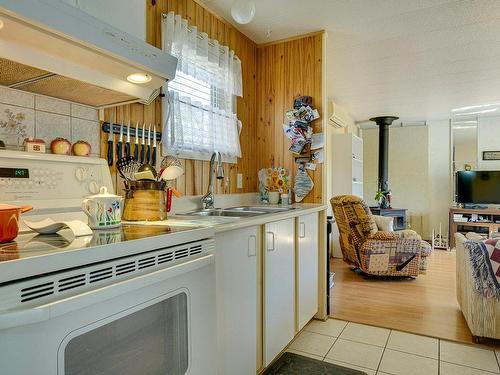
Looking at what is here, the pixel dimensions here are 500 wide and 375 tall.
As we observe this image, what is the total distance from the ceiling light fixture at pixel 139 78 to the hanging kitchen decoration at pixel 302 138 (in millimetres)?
1534

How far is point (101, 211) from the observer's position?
115 cm

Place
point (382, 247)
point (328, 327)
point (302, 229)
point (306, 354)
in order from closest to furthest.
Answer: point (306, 354) < point (302, 229) < point (328, 327) < point (382, 247)

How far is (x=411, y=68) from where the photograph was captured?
363 centimetres

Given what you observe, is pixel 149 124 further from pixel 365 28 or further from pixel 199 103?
pixel 365 28

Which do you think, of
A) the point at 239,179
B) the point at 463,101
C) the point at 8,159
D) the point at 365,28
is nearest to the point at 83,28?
the point at 8,159

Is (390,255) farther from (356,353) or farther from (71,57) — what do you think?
(71,57)

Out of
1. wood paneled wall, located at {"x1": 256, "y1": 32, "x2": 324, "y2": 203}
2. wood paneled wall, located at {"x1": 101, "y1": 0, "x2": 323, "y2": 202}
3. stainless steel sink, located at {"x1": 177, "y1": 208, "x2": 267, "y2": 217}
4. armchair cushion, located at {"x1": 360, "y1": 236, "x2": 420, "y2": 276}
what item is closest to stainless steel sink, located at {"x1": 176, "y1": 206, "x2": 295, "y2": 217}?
stainless steel sink, located at {"x1": 177, "y1": 208, "x2": 267, "y2": 217}

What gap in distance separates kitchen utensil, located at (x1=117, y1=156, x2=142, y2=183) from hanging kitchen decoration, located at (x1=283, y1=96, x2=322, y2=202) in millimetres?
1391

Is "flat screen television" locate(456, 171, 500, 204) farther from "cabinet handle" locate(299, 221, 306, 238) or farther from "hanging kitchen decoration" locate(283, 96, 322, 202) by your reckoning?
"cabinet handle" locate(299, 221, 306, 238)

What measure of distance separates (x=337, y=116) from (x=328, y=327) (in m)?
3.44

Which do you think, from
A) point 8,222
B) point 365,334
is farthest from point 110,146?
point 365,334

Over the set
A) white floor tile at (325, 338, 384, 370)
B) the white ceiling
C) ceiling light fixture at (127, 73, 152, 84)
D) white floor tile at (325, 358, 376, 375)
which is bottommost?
white floor tile at (325, 338, 384, 370)

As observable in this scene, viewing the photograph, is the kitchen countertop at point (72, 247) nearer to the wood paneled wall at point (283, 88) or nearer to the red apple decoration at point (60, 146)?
the red apple decoration at point (60, 146)

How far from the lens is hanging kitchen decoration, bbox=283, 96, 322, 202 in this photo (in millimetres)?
2656
